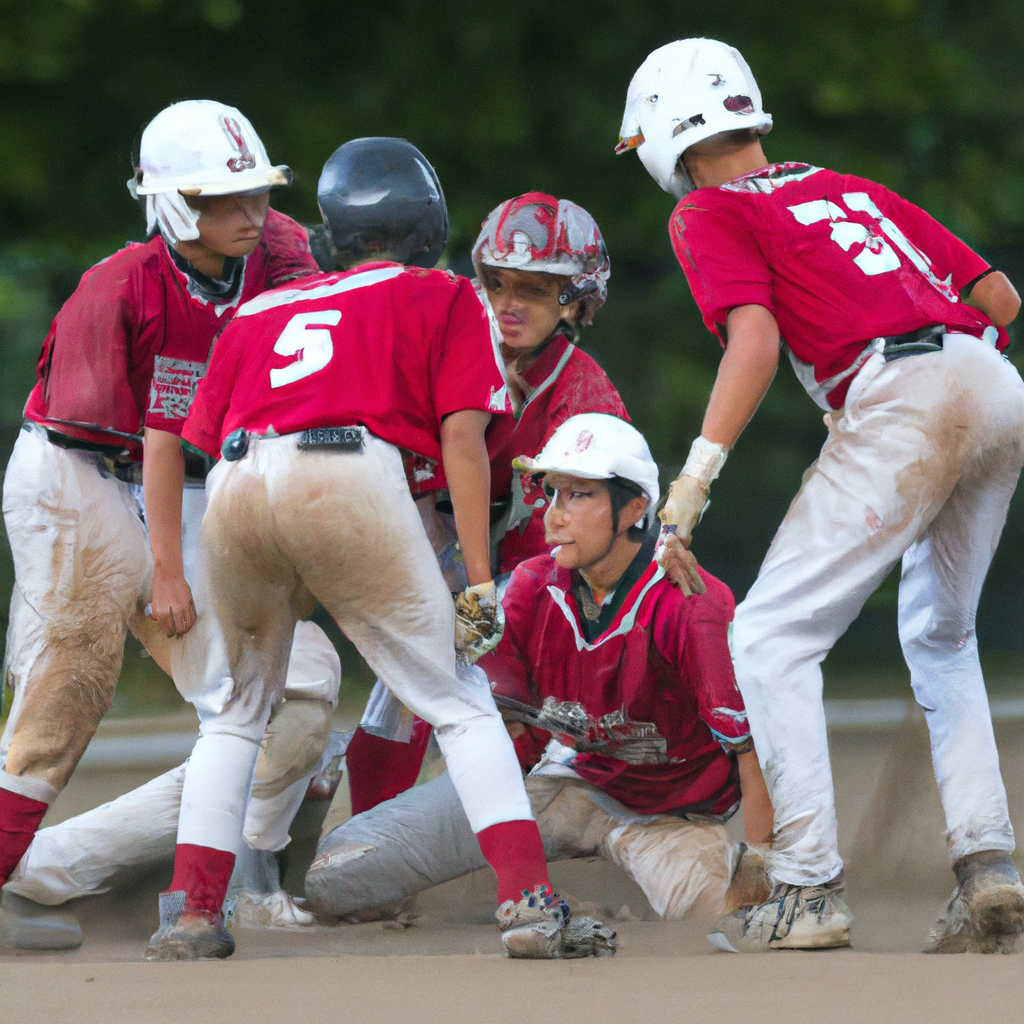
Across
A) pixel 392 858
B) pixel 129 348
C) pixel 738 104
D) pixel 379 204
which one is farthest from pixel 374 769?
pixel 738 104

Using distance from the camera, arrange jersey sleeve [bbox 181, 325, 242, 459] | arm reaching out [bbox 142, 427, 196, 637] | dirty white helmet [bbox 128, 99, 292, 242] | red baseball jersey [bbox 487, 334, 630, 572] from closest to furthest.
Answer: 1. jersey sleeve [bbox 181, 325, 242, 459]
2. arm reaching out [bbox 142, 427, 196, 637]
3. dirty white helmet [bbox 128, 99, 292, 242]
4. red baseball jersey [bbox 487, 334, 630, 572]

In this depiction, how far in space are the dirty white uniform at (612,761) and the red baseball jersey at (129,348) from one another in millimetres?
882

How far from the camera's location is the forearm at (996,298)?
2.90 metres

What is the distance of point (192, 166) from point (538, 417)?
1.06m

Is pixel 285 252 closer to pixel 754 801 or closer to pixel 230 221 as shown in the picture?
pixel 230 221

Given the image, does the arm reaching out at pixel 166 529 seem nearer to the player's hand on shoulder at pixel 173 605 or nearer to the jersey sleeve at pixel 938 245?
the player's hand on shoulder at pixel 173 605

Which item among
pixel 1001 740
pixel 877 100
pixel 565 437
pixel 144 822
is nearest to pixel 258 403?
pixel 565 437

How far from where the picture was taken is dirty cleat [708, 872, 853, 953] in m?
2.54

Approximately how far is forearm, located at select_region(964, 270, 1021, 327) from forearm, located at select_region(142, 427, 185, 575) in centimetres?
170

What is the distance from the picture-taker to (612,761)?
333 centimetres

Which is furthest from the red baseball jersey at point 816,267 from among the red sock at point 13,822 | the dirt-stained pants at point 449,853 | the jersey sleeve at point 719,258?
the red sock at point 13,822

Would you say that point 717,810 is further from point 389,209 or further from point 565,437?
point 389,209

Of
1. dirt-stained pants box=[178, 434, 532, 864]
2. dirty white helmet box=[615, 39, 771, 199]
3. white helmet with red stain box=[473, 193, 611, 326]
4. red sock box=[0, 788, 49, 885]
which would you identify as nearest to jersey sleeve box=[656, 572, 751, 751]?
dirt-stained pants box=[178, 434, 532, 864]

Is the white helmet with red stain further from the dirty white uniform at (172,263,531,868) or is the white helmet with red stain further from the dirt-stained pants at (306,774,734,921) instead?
the dirt-stained pants at (306,774,734,921)
